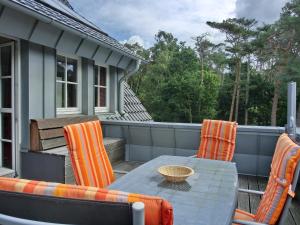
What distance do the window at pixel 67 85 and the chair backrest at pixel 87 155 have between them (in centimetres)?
227

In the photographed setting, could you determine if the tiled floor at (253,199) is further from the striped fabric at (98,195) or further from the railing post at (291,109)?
the striped fabric at (98,195)

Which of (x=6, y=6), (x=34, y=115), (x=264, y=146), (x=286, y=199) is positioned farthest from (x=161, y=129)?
(x=286, y=199)

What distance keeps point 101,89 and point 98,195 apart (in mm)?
5308

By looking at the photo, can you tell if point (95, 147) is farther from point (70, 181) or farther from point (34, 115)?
point (34, 115)

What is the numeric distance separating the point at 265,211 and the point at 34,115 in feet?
10.6

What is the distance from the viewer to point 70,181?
11.7ft

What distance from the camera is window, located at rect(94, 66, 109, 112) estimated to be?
5758 mm

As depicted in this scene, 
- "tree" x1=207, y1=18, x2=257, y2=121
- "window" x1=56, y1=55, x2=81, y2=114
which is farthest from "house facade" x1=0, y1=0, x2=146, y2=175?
"tree" x1=207, y1=18, x2=257, y2=121

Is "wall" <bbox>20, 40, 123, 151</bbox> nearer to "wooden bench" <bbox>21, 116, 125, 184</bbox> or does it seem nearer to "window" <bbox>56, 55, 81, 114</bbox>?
"wooden bench" <bbox>21, 116, 125, 184</bbox>

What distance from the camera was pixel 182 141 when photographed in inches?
176

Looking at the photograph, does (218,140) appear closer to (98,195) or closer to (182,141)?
(182,141)

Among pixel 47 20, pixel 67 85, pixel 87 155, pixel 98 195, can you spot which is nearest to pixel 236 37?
pixel 67 85

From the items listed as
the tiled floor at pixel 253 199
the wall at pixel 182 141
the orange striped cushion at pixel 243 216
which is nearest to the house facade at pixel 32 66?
the wall at pixel 182 141

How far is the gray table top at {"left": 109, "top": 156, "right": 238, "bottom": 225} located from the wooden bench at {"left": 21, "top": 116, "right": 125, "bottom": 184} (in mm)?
1636
